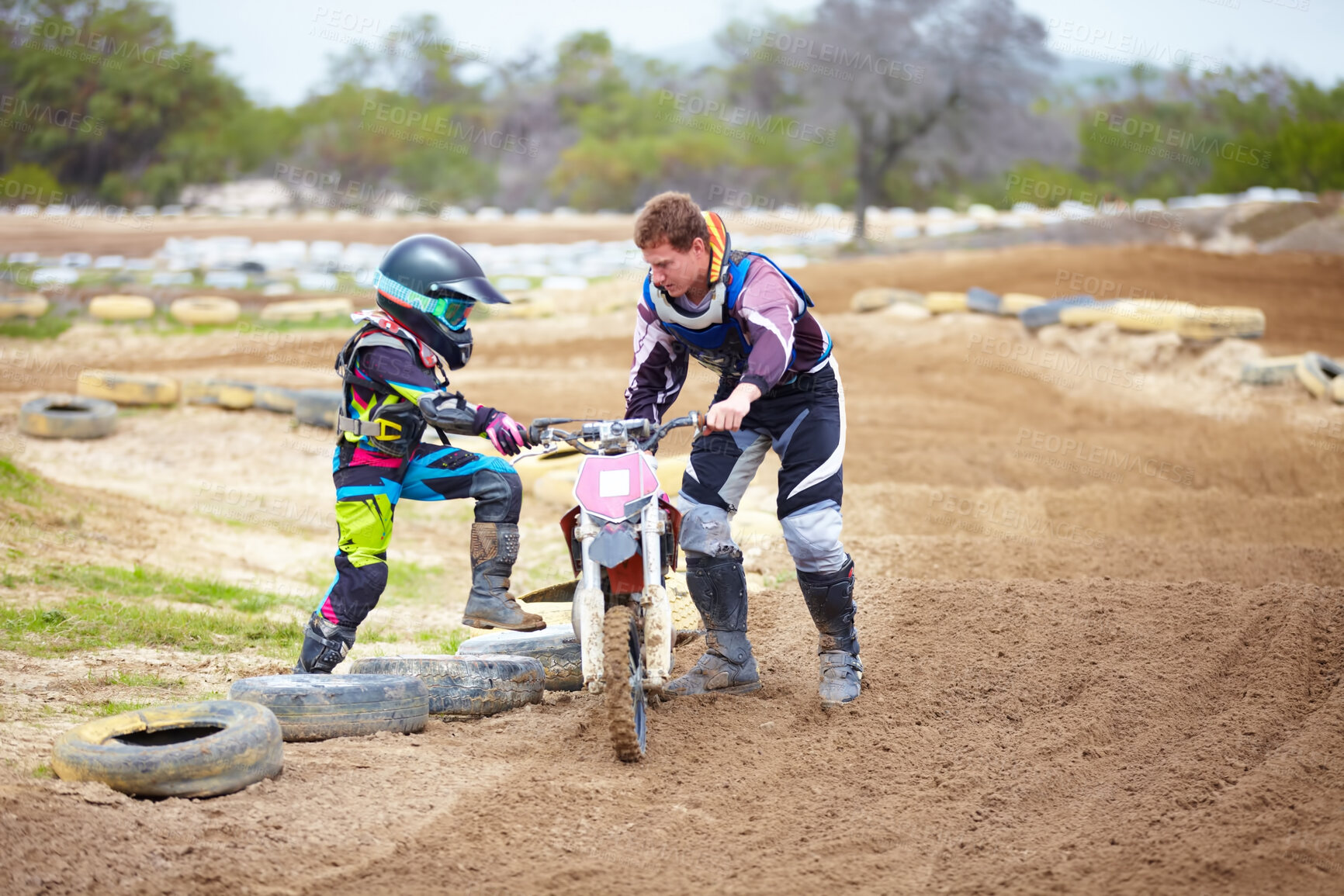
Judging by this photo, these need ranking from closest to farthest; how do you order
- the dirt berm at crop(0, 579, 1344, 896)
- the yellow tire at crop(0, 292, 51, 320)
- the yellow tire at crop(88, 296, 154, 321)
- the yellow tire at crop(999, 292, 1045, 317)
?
the dirt berm at crop(0, 579, 1344, 896) → the yellow tire at crop(999, 292, 1045, 317) → the yellow tire at crop(0, 292, 51, 320) → the yellow tire at crop(88, 296, 154, 321)

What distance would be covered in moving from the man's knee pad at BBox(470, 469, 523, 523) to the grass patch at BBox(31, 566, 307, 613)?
9.07 ft

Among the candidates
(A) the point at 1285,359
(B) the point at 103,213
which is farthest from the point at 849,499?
(B) the point at 103,213

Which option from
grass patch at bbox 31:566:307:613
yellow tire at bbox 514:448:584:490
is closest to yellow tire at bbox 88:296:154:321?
yellow tire at bbox 514:448:584:490

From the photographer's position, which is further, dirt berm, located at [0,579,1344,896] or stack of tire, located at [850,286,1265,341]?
stack of tire, located at [850,286,1265,341]

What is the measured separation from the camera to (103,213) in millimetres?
37344

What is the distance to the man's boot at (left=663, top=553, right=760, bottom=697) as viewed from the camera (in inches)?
200

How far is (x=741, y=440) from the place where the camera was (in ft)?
16.6

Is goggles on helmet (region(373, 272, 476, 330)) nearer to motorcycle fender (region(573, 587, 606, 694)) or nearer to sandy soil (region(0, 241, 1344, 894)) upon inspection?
motorcycle fender (region(573, 587, 606, 694))

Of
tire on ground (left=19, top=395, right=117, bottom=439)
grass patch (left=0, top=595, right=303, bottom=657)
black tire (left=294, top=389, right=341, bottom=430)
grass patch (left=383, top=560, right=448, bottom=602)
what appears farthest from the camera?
black tire (left=294, top=389, right=341, bottom=430)

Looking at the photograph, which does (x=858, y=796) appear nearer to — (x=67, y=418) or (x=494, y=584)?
(x=494, y=584)

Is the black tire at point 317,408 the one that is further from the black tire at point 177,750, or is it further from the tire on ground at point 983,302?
the tire on ground at point 983,302

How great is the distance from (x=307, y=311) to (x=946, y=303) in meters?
11.9

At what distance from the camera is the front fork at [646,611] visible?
434 cm

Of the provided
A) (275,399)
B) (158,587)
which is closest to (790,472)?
(158,587)
